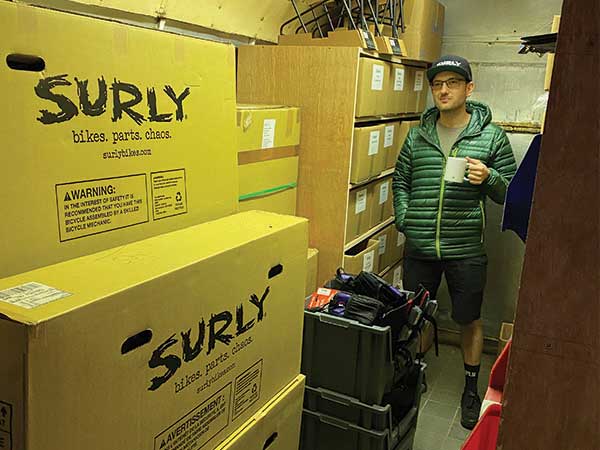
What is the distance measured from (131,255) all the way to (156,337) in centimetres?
17

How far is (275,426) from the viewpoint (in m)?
1.41

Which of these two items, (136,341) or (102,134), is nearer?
(136,341)

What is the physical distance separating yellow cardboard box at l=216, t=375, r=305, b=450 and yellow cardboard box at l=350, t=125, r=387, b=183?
129cm

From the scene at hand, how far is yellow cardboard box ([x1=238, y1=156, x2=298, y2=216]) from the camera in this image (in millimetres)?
2104

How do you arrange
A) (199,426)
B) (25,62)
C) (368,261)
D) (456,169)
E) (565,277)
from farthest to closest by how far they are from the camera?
(368,261)
(456,169)
(199,426)
(25,62)
(565,277)

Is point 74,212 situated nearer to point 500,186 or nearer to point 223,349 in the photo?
point 223,349

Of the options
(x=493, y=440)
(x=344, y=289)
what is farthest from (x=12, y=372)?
(x=344, y=289)

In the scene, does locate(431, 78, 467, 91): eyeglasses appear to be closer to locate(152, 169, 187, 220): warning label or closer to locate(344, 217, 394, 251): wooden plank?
locate(344, 217, 394, 251): wooden plank

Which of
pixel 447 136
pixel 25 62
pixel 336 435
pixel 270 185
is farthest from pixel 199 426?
pixel 447 136

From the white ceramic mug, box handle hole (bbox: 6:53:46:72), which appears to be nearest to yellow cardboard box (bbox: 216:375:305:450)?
box handle hole (bbox: 6:53:46:72)

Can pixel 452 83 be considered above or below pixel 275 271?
above

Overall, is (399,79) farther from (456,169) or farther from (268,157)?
(268,157)

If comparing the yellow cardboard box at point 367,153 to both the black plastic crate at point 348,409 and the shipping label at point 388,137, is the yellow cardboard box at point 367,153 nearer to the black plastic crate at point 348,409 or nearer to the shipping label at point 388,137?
the shipping label at point 388,137

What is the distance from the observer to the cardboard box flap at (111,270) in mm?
785
